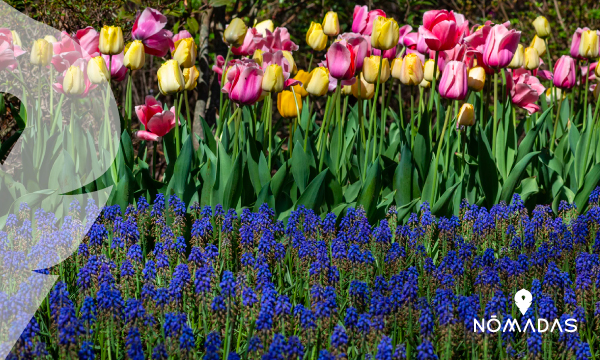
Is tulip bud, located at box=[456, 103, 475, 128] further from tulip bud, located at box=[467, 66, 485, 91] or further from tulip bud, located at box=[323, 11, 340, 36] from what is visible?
tulip bud, located at box=[323, 11, 340, 36]

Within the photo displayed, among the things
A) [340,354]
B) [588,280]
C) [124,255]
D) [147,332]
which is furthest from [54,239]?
[588,280]

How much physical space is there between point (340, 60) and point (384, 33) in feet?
0.75

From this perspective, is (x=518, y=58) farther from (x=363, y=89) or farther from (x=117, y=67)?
(x=117, y=67)

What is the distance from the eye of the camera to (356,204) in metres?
2.71

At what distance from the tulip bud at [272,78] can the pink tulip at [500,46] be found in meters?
0.90

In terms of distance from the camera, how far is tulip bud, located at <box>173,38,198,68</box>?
3.01 meters

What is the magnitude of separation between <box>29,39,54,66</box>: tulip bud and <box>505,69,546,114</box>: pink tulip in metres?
2.15

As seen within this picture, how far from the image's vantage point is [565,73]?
11.8ft

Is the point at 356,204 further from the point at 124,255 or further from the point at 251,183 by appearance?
the point at 124,255

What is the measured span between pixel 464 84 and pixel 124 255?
4.96ft

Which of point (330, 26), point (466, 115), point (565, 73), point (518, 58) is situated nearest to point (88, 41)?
point (330, 26)

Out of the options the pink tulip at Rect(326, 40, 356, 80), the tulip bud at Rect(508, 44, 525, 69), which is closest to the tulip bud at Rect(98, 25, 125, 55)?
the pink tulip at Rect(326, 40, 356, 80)

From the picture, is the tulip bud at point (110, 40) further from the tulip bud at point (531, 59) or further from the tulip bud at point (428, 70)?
the tulip bud at point (531, 59)

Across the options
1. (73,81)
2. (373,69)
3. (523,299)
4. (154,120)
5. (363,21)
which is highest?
(363,21)
